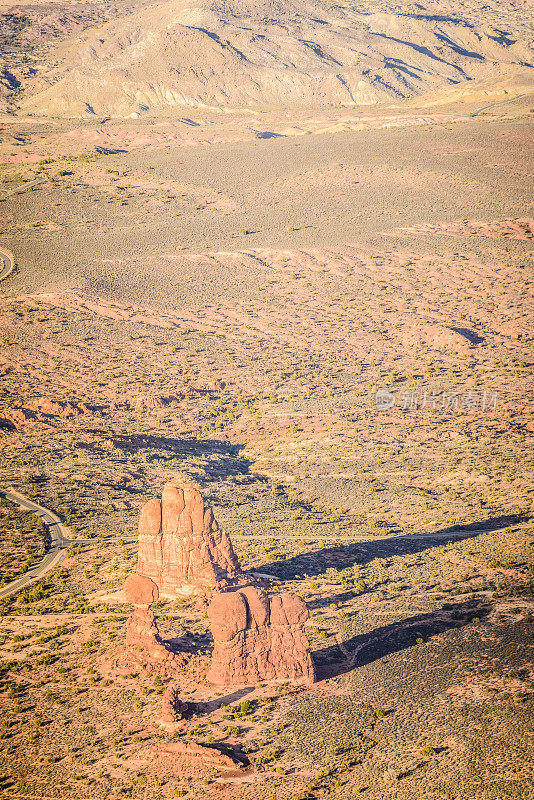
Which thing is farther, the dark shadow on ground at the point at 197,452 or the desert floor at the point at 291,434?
the dark shadow on ground at the point at 197,452

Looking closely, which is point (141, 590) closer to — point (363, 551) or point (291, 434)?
point (363, 551)

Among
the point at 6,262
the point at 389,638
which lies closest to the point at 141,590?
the point at 389,638

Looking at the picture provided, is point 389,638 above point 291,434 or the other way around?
above

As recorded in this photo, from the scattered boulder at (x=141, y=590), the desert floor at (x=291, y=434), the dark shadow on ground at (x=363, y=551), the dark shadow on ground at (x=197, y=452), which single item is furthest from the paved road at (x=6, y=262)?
the scattered boulder at (x=141, y=590)

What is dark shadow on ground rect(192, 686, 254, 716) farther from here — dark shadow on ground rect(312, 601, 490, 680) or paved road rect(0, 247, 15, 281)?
paved road rect(0, 247, 15, 281)

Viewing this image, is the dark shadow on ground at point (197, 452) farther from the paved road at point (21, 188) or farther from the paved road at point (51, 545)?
the paved road at point (21, 188)

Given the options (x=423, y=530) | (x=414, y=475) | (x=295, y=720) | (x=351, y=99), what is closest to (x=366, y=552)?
(x=423, y=530)

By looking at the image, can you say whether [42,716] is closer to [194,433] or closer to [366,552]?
[366,552]
